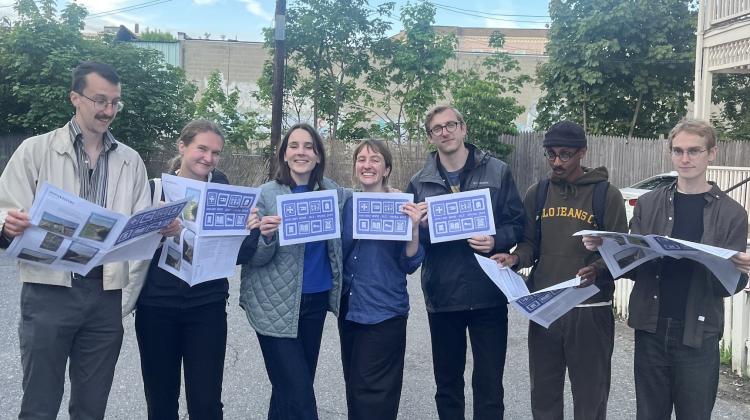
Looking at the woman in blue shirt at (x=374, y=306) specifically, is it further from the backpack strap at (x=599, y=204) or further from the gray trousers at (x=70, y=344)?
the gray trousers at (x=70, y=344)

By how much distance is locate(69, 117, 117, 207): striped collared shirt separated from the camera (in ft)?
11.3

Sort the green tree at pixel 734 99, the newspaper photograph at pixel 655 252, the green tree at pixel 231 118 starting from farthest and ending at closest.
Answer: the green tree at pixel 734 99 < the green tree at pixel 231 118 < the newspaper photograph at pixel 655 252

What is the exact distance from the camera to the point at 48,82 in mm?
19438

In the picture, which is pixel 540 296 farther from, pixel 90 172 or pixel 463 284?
pixel 90 172

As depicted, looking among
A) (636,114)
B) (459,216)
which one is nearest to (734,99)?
(636,114)

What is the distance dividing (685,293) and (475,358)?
1252 mm

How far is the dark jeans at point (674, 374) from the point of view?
3.50 metres

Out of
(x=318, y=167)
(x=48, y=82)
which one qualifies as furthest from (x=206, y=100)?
(x=318, y=167)

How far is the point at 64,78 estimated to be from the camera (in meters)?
19.1

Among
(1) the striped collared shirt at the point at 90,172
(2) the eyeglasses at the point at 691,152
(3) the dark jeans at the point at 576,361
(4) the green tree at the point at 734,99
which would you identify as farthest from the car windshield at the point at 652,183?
(1) the striped collared shirt at the point at 90,172

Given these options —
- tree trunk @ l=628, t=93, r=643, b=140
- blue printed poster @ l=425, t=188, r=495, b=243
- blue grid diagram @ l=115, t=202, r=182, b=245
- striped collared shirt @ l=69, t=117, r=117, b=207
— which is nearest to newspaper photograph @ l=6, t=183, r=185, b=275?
blue grid diagram @ l=115, t=202, r=182, b=245

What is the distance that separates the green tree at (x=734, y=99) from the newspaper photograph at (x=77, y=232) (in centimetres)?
2259

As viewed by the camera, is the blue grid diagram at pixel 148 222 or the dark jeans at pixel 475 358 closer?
the blue grid diagram at pixel 148 222

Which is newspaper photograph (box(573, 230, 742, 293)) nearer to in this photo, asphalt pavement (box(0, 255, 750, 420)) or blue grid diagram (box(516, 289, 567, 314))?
blue grid diagram (box(516, 289, 567, 314))
